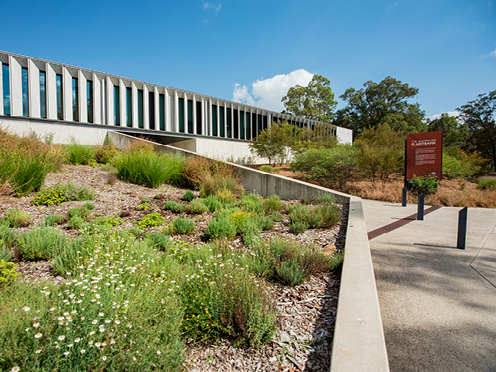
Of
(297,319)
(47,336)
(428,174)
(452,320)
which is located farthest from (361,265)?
(428,174)

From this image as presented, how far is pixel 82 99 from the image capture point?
17969mm

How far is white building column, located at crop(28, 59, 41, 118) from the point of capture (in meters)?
15.8

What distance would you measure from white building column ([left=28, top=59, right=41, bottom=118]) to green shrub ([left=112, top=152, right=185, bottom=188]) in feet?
34.7

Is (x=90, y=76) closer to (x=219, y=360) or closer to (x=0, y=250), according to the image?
(x=0, y=250)

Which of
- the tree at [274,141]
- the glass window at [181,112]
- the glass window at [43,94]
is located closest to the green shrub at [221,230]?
the glass window at [43,94]

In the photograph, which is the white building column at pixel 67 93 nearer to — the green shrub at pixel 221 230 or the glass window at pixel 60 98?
the glass window at pixel 60 98

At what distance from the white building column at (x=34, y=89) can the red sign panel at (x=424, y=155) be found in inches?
795

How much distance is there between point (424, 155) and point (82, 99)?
20.1 metres

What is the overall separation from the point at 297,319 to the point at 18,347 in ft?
6.71

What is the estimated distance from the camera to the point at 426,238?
18.7 ft

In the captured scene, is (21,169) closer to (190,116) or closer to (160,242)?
(160,242)

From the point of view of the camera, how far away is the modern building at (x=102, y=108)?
15602 mm

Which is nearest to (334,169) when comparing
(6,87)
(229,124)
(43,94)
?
(229,124)

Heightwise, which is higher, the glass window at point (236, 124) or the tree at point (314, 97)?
the tree at point (314, 97)
